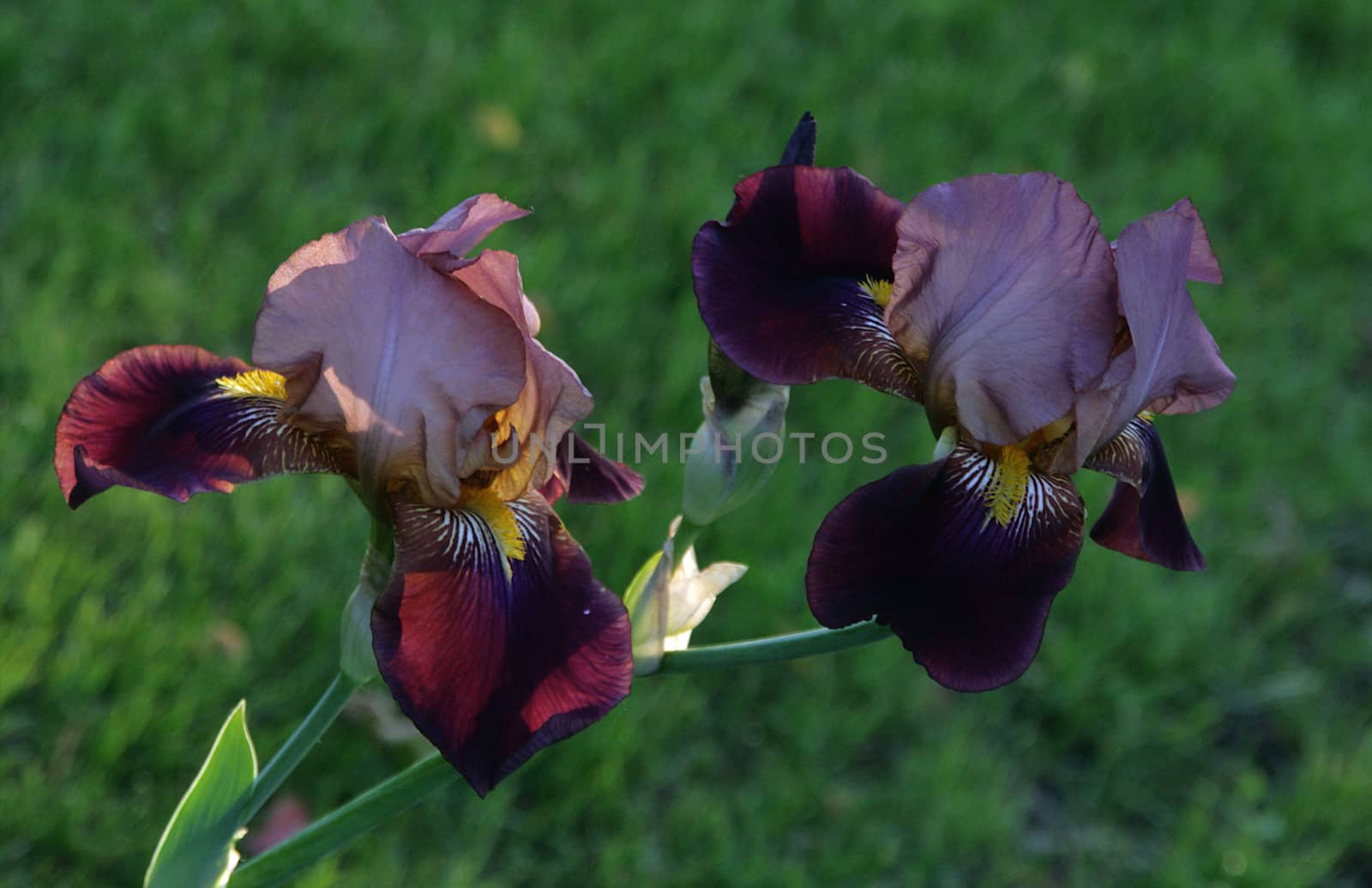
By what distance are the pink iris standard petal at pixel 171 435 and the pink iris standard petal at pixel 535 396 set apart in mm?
151

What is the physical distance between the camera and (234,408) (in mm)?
1135

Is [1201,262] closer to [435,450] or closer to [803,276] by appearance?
[803,276]

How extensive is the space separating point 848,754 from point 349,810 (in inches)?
54.4

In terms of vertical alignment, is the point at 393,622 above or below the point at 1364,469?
above

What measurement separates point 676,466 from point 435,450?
1.58 m

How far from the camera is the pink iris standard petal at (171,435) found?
1059 mm

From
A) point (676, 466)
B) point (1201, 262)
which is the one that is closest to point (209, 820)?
point (1201, 262)

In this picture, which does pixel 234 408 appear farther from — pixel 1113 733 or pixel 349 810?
pixel 1113 733

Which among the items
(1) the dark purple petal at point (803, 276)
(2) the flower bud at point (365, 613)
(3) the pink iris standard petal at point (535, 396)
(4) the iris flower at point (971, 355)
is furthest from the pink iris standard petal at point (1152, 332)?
(2) the flower bud at point (365, 613)

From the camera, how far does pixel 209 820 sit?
3.77ft

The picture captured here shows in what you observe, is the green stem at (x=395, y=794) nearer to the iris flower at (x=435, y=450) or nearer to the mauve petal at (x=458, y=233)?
the iris flower at (x=435, y=450)

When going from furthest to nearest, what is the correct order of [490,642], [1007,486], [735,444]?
[735,444] < [1007,486] < [490,642]

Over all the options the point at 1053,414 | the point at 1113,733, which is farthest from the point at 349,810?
the point at 1113,733

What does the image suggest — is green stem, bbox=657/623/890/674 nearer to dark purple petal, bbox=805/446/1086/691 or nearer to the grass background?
dark purple petal, bbox=805/446/1086/691
